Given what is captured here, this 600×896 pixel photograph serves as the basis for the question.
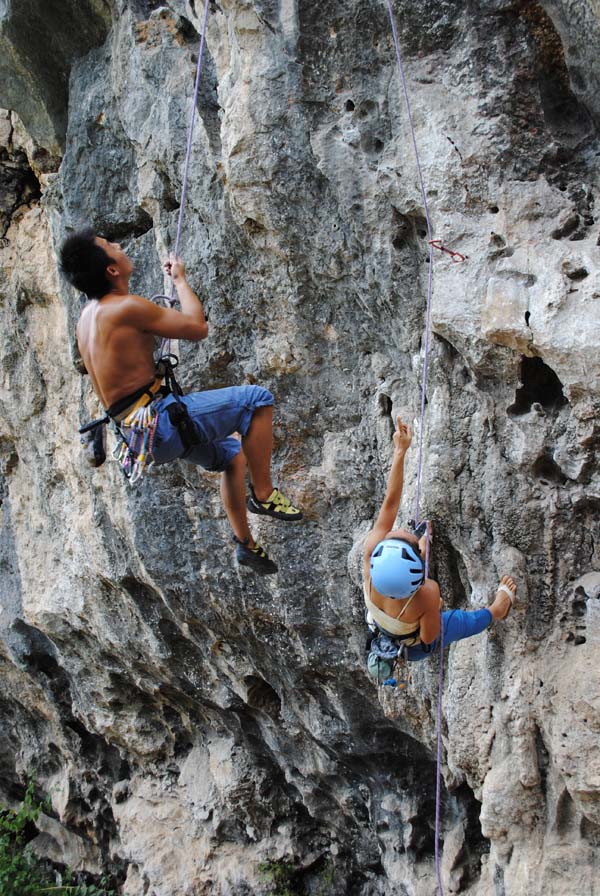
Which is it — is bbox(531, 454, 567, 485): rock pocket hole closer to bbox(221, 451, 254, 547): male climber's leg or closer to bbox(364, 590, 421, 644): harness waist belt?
bbox(364, 590, 421, 644): harness waist belt

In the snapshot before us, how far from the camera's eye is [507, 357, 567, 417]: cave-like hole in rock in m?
4.05

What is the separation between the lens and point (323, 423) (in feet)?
16.7

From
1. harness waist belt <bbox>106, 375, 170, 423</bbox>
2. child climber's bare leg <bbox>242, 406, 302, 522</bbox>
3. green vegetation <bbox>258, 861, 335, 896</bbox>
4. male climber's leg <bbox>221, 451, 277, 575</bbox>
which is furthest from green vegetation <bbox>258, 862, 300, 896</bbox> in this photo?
harness waist belt <bbox>106, 375, 170, 423</bbox>

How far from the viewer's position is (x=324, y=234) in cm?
462

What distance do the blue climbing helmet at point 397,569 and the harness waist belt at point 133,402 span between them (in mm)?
1136

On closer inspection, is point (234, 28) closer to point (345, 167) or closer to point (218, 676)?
point (345, 167)

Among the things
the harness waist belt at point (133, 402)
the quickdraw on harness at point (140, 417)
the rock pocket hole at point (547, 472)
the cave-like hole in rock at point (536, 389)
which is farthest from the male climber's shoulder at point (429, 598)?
the harness waist belt at point (133, 402)

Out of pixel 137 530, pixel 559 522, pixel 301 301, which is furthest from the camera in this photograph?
pixel 137 530

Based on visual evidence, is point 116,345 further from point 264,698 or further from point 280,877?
point 280,877

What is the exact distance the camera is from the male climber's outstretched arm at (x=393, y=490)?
3.82m

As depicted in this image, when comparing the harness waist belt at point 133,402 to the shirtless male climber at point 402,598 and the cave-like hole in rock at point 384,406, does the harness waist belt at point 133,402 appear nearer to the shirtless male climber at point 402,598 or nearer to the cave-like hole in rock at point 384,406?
the shirtless male climber at point 402,598

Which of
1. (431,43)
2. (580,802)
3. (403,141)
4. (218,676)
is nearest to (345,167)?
(403,141)

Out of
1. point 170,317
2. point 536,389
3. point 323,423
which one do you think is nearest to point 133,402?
point 170,317

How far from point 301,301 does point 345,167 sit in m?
0.72
